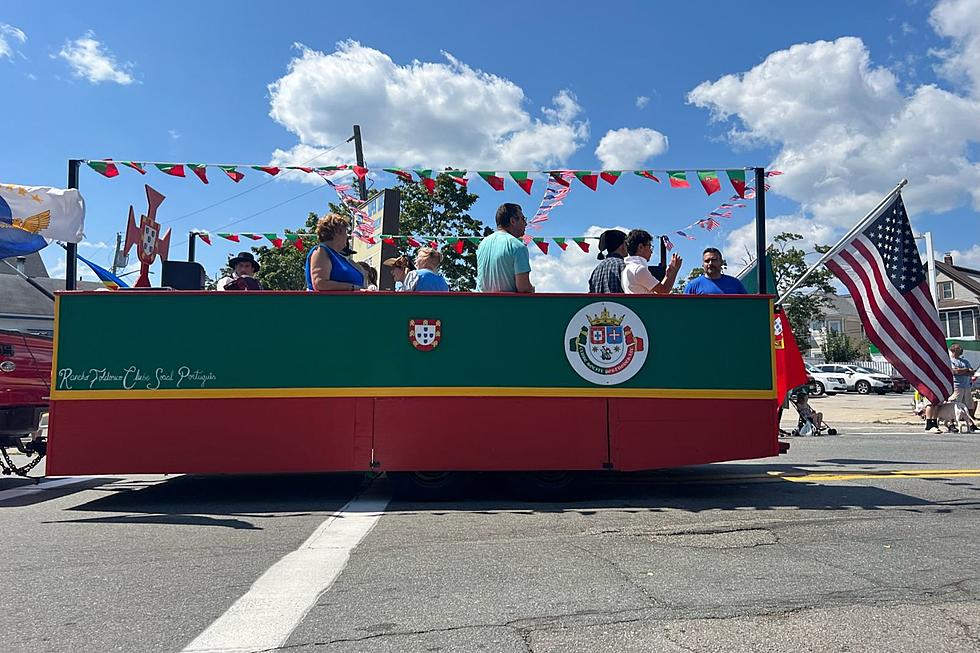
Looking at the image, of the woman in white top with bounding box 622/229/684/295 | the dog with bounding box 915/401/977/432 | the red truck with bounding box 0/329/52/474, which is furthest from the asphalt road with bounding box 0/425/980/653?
the dog with bounding box 915/401/977/432

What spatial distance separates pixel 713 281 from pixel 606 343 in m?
1.66

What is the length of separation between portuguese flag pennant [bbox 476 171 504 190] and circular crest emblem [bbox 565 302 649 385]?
14.0 ft

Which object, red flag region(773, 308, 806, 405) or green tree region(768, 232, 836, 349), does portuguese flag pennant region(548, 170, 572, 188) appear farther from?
green tree region(768, 232, 836, 349)

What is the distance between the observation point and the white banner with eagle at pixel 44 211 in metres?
8.09

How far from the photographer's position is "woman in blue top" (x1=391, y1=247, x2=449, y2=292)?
21.3 feet

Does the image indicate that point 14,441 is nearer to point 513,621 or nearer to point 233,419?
point 233,419

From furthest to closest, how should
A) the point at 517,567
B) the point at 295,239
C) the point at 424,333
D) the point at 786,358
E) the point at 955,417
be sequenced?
1. the point at 955,417
2. the point at 295,239
3. the point at 786,358
4. the point at 424,333
5. the point at 517,567

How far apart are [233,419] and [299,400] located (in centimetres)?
57

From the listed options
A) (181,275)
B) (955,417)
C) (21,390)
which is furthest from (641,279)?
(955,417)

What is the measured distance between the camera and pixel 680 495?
657cm

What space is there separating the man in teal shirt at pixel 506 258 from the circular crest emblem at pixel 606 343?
55cm

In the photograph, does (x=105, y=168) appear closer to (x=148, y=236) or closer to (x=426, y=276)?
(x=148, y=236)

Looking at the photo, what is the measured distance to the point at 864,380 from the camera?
37.6m

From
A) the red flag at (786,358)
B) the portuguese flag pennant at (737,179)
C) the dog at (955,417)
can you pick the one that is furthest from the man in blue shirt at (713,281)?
the dog at (955,417)
